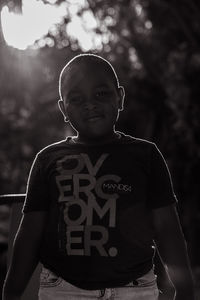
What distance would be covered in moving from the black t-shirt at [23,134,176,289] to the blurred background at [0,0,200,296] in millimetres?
6938

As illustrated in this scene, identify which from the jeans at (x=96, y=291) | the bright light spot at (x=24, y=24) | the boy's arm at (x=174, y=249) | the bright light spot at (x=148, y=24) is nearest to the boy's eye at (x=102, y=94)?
the boy's arm at (x=174, y=249)

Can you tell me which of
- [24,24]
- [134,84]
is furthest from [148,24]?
[24,24]

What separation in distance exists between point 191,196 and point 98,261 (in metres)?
13.5

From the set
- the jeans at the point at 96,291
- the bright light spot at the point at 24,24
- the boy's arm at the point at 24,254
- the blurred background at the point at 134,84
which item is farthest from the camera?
the blurred background at the point at 134,84

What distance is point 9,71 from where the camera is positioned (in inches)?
721

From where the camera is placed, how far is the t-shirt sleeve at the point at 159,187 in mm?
1886

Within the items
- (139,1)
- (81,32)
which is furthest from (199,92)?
(81,32)

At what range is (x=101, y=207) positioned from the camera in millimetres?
1859

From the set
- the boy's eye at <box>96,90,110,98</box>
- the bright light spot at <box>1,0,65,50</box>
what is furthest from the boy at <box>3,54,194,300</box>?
the bright light spot at <box>1,0,65,50</box>

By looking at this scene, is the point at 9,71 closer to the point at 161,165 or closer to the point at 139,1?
the point at 139,1

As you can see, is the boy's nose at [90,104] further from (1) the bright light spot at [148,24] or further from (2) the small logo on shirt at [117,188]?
(1) the bright light spot at [148,24]

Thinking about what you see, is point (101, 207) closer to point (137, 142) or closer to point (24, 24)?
point (137, 142)

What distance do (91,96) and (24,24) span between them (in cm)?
207

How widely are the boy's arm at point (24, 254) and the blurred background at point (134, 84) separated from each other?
6.96 m
